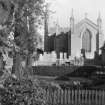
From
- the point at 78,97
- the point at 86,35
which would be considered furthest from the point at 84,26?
the point at 78,97

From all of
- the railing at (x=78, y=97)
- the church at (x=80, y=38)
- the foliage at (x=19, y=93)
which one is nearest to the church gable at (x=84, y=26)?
the church at (x=80, y=38)

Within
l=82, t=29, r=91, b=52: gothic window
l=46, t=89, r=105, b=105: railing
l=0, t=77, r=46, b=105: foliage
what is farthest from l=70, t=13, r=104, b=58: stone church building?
l=0, t=77, r=46, b=105: foliage

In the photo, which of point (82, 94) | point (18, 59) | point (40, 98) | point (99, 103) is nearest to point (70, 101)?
point (82, 94)

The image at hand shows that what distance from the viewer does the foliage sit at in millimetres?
5887

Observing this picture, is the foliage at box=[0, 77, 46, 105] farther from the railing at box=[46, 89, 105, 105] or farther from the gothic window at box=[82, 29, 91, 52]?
the gothic window at box=[82, 29, 91, 52]

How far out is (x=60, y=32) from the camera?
243ft

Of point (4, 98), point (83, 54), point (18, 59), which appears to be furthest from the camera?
point (83, 54)

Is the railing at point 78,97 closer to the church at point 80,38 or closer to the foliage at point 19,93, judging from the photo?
the foliage at point 19,93

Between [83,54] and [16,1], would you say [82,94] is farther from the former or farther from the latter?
[83,54]

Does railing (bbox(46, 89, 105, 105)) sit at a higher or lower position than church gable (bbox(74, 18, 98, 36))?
lower

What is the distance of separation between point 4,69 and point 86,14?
6596cm

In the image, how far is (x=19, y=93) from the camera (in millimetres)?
5961

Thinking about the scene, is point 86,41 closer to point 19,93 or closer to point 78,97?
point 78,97

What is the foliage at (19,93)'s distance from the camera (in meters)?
5.89
